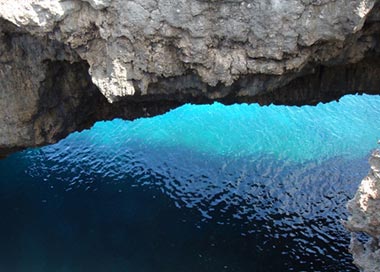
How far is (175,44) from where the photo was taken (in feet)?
26.6

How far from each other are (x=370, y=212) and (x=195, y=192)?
901cm

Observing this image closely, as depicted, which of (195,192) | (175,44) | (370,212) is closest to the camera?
(370,212)

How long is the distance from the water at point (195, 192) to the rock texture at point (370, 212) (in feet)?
18.7

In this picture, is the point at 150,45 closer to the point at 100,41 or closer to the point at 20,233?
the point at 100,41

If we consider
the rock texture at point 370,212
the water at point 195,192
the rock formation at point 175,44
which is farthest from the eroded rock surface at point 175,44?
the water at point 195,192

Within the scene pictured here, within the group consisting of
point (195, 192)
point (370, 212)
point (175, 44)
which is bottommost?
point (195, 192)

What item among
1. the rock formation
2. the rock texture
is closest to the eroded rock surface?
the rock formation

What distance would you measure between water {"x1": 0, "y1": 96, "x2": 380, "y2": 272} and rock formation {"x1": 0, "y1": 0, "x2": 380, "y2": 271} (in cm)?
472

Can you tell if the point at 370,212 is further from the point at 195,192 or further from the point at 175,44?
the point at 195,192

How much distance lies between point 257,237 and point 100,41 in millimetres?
7985

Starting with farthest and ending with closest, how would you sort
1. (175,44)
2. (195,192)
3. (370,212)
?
(195,192)
(175,44)
(370,212)

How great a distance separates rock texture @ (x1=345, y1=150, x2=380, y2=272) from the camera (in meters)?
6.45

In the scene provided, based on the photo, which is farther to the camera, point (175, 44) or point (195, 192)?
point (195, 192)

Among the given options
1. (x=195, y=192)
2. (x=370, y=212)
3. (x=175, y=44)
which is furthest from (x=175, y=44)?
A: (x=195, y=192)
